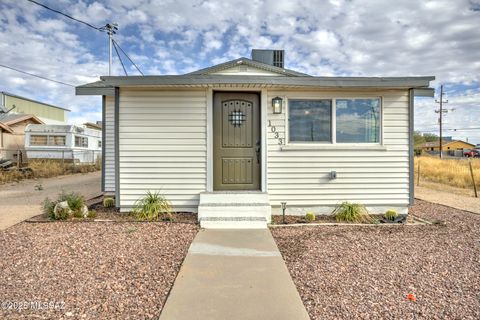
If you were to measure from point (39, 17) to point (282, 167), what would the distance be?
9.86 meters

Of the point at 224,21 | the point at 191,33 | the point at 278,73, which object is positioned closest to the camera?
the point at 278,73

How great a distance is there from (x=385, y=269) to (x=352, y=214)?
2345 mm

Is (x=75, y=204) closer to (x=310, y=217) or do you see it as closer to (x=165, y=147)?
(x=165, y=147)

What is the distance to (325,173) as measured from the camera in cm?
574

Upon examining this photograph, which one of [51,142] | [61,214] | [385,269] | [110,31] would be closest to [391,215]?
[385,269]

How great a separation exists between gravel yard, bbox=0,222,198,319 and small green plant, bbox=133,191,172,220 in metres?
0.43

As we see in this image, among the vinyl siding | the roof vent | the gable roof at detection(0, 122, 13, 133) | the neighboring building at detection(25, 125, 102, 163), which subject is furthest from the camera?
the neighboring building at detection(25, 125, 102, 163)

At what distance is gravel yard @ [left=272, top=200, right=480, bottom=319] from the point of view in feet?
7.81

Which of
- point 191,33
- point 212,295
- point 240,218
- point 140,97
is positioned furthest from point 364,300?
point 191,33

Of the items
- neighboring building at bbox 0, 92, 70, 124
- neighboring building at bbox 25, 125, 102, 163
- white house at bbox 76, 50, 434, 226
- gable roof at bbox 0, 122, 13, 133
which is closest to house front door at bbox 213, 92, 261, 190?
white house at bbox 76, 50, 434, 226

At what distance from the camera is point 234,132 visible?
18.8 feet

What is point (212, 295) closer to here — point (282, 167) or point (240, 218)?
point (240, 218)

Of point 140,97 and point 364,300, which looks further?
point 140,97

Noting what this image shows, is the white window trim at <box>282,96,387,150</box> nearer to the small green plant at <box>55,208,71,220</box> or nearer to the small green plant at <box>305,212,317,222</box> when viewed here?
the small green plant at <box>305,212,317,222</box>
